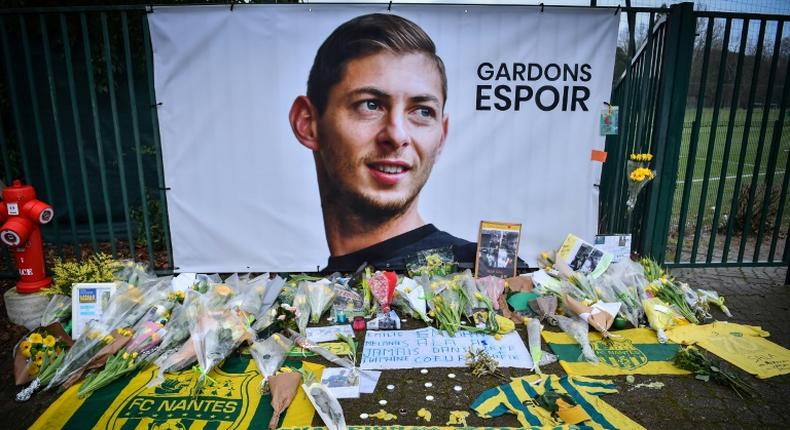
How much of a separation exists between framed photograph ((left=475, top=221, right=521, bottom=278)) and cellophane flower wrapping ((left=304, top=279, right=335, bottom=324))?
5.03 feet

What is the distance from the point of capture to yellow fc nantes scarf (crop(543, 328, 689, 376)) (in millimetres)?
3287

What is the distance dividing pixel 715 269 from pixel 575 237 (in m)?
1.97

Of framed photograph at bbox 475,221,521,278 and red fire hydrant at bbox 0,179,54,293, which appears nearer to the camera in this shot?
red fire hydrant at bbox 0,179,54,293

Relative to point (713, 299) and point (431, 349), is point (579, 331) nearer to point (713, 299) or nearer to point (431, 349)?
point (431, 349)

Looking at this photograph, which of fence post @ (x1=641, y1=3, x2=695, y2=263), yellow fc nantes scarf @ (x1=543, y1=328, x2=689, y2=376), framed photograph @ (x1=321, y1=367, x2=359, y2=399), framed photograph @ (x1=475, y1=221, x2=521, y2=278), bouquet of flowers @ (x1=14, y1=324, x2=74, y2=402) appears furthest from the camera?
framed photograph @ (x1=475, y1=221, x2=521, y2=278)

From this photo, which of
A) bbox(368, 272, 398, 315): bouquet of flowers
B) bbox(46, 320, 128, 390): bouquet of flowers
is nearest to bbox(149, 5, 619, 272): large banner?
bbox(368, 272, 398, 315): bouquet of flowers

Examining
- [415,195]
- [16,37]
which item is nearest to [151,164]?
[16,37]

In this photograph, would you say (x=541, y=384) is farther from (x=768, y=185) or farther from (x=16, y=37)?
(x=16, y=37)

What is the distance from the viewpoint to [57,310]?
3846 mm

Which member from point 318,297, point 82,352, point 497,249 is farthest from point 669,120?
point 82,352

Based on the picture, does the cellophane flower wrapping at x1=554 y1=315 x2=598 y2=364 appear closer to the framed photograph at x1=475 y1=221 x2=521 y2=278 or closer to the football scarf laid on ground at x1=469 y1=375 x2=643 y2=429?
the football scarf laid on ground at x1=469 y1=375 x2=643 y2=429

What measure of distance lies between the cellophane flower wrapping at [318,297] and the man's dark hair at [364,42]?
1829 millimetres

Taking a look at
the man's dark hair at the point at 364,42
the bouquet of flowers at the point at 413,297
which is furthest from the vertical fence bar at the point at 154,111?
the bouquet of flowers at the point at 413,297

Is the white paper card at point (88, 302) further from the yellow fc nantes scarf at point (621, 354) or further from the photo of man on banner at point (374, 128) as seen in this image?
the yellow fc nantes scarf at point (621, 354)
